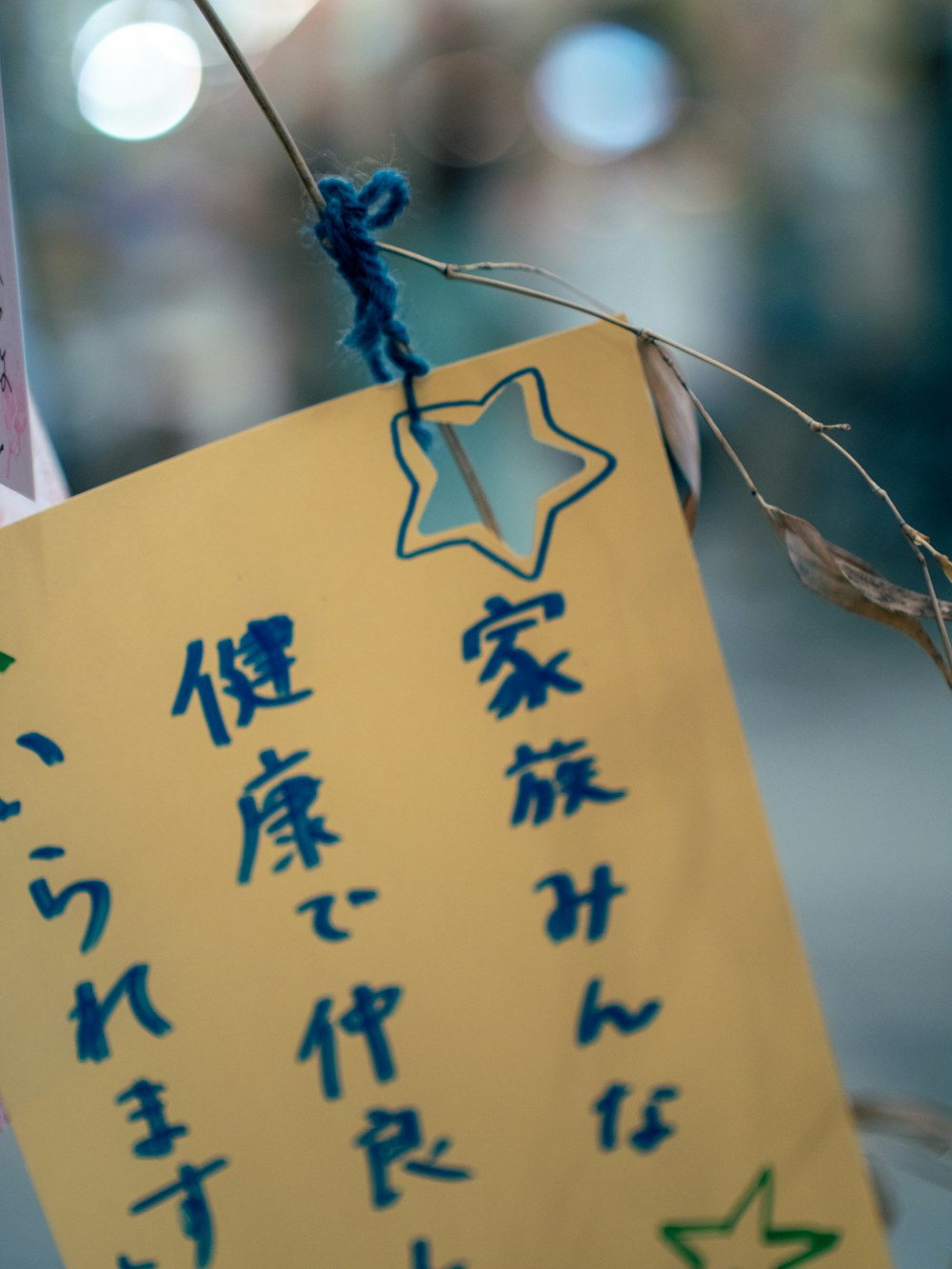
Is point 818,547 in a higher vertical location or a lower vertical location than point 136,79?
lower

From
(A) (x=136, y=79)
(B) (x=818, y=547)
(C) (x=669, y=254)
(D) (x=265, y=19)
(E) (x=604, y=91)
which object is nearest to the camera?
(B) (x=818, y=547)

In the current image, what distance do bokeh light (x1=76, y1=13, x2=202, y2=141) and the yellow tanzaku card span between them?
5.04 feet

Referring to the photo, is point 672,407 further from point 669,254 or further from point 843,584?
point 669,254

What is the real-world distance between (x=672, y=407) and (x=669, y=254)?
7.47ft

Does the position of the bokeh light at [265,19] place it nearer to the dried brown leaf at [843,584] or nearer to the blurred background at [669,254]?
the blurred background at [669,254]

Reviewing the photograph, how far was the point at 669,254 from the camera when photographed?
7.82ft

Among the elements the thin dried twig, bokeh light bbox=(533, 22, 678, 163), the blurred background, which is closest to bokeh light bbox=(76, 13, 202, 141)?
the blurred background

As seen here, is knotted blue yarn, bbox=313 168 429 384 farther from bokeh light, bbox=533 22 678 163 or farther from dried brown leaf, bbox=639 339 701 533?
bokeh light, bbox=533 22 678 163

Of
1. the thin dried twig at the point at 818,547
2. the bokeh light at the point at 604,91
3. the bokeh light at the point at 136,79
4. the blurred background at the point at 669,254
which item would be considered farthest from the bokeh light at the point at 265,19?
the thin dried twig at the point at 818,547

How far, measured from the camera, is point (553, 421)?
0.29 m

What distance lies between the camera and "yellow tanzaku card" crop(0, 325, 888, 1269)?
0.95 feet

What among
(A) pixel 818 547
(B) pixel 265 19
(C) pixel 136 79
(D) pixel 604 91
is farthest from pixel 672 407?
(D) pixel 604 91

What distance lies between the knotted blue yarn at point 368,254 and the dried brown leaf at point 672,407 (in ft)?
0.21

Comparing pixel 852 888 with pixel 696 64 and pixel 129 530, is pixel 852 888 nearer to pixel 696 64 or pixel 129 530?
pixel 129 530
